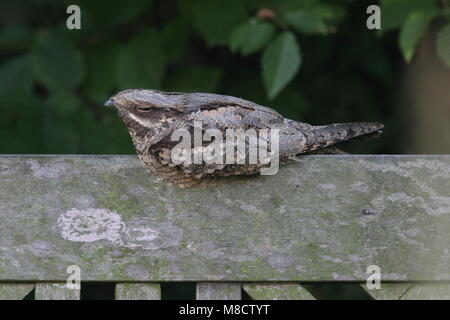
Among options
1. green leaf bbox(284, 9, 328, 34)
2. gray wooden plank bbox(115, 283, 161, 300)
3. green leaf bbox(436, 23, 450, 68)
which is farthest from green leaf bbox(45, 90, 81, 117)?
gray wooden plank bbox(115, 283, 161, 300)

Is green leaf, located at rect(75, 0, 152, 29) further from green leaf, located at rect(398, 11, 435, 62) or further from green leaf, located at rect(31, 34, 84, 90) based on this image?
green leaf, located at rect(398, 11, 435, 62)

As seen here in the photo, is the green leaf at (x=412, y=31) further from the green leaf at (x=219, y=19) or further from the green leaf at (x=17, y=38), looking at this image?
the green leaf at (x=17, y=38)

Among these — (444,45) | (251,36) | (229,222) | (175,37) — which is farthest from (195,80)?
(229,222)

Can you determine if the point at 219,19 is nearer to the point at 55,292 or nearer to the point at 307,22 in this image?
the point at 307,22

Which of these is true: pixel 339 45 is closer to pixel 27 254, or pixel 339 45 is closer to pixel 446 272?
pixel 446 272

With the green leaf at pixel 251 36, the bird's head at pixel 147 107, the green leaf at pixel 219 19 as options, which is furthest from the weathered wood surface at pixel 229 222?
the green leaf at pixel 219 19

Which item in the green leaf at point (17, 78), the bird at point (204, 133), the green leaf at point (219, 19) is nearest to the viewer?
the bird at point (204, 133)
